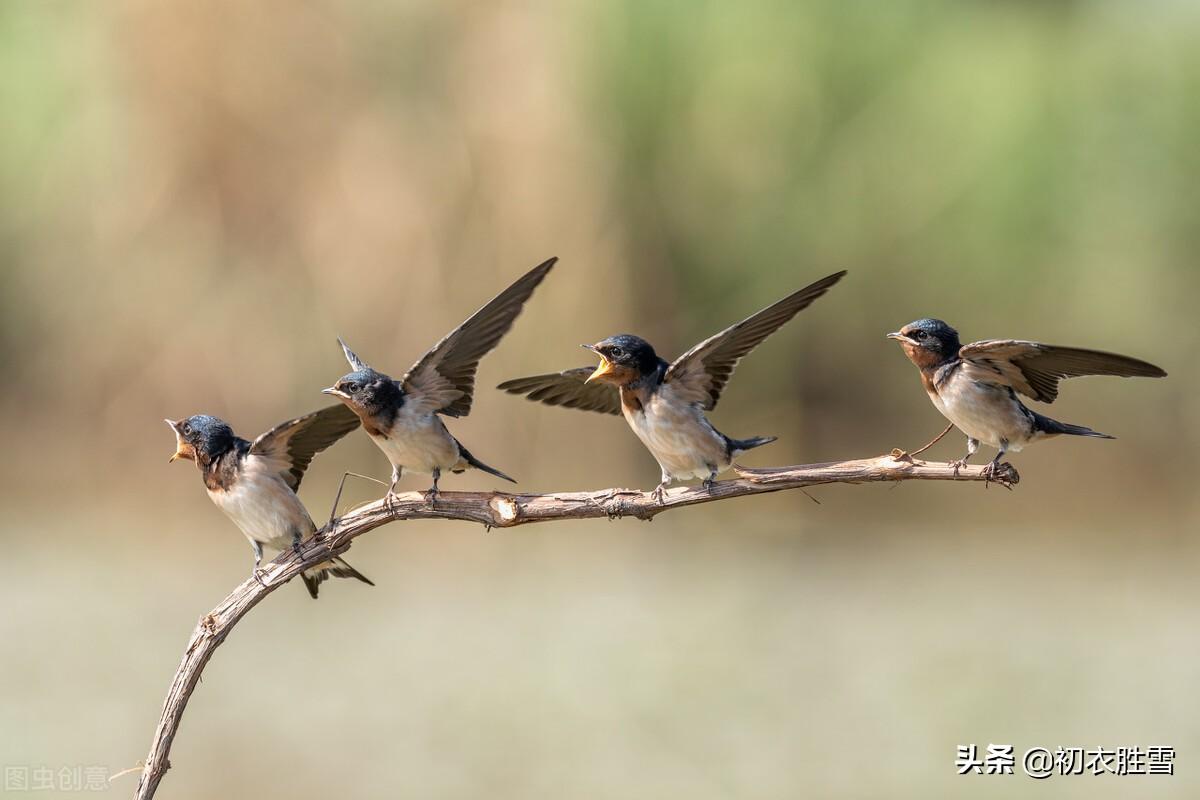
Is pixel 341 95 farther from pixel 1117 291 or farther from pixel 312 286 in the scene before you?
pixel 1117 291

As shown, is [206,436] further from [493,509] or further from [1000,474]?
[1000,474]

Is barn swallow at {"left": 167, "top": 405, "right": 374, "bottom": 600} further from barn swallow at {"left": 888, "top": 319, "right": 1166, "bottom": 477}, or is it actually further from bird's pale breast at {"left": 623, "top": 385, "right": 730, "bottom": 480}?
barn swallow at {"left": 888, "top": 319, "right": 1166, "bottom": 477}

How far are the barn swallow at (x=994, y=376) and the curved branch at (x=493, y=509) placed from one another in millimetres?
107

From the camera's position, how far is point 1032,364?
1.89m

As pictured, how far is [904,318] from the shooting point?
8195mm

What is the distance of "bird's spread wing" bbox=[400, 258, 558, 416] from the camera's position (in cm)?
210

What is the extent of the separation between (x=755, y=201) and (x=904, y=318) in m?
1.06

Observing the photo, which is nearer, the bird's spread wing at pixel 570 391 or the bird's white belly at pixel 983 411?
the bird's white belly at pixel 983 411

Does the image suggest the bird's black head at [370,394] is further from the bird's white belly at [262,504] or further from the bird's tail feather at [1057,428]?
the bird's tail feather at [1057,428]

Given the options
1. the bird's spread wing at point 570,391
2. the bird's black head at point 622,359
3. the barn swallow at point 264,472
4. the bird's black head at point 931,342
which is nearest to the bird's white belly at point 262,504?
the barn swallow at point 264,472

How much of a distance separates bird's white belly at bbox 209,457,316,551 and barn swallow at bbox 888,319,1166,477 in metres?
0.98

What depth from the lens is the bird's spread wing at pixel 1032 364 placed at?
68.2 inches

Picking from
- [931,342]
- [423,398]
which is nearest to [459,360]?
[423,398]

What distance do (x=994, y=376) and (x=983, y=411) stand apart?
180 millimetres
